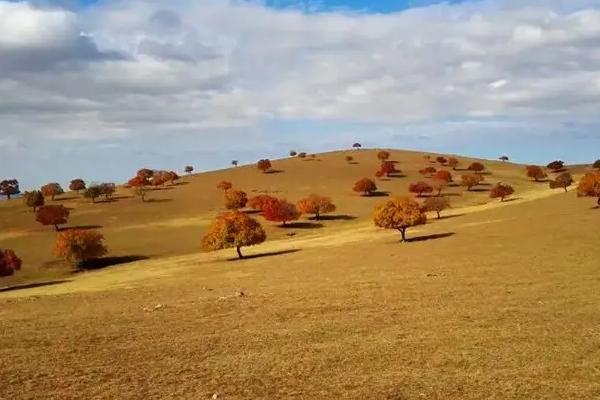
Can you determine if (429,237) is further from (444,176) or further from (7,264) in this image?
(444,176)

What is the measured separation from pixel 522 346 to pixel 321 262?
41.2m

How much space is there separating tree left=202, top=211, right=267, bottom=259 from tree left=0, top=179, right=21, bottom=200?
120 metres

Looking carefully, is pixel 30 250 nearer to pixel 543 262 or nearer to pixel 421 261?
pixel 421 261

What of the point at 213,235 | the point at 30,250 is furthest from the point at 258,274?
the point at 30,250

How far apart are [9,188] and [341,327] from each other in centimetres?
17429

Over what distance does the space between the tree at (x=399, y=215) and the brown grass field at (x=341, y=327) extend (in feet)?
16.4

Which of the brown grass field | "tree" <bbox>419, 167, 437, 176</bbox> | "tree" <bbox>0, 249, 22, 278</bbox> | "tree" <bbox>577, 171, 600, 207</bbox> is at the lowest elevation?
the brown grass field

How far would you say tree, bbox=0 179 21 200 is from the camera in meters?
178

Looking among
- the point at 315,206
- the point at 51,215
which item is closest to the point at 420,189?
the point at 315,206

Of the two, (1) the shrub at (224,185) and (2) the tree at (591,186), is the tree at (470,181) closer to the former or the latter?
(1) the shrub at (224,185)

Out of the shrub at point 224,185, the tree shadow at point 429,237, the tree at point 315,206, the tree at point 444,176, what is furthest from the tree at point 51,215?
the tree at point 444,176

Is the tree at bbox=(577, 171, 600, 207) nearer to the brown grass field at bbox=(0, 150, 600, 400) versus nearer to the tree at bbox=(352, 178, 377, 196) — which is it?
the brown grass field at bbox=(0, 150, 600, 400)

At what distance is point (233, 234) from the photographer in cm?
7962

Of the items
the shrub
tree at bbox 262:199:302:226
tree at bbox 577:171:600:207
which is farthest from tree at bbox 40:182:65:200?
tree at bbox 577:171:600:207
